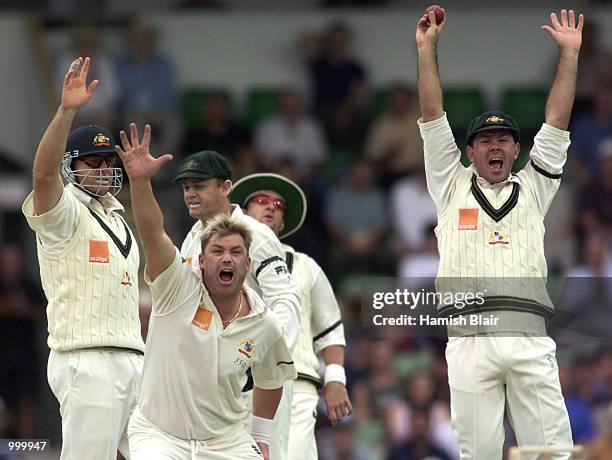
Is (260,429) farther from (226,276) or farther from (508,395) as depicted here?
(508,395)

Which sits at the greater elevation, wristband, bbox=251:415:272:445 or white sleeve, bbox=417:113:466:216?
white sleeve, bbox=417:113:466:216

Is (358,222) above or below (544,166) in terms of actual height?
above

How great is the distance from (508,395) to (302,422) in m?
1.69

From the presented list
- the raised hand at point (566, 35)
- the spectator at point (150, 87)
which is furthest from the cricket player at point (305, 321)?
the spectator at point (150, 87)

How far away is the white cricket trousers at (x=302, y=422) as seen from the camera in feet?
31.5

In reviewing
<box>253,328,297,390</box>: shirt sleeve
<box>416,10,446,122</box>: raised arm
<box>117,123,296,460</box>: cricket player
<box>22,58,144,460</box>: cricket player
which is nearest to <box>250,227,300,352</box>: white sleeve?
<box>253,328,297,390</box>: shirt sleeve

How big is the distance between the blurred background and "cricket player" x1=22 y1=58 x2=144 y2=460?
464cm

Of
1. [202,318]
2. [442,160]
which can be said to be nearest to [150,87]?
[442,160]

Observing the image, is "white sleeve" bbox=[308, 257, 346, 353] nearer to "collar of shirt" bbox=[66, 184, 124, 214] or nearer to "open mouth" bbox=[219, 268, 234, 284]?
"collar of shirt" bbox=[66, 184, 124, 214]

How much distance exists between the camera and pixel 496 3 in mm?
16750

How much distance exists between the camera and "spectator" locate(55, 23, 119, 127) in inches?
591

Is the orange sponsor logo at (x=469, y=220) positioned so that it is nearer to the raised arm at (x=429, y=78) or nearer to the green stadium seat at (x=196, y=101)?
the raised arm at (x=429, y=78)

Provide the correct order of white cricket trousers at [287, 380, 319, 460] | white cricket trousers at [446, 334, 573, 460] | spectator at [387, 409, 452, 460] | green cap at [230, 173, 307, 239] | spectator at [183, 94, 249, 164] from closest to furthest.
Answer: white cricket trousers at [446, 334, 573, 460], white cricket trousers at [287, 380, 319, 460], green cap at [230, 173, 307, 239], spectator at [387, 409, 452, 460], spectator at [183, 94, 249, 164]

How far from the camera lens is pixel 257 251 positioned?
8.76 m
